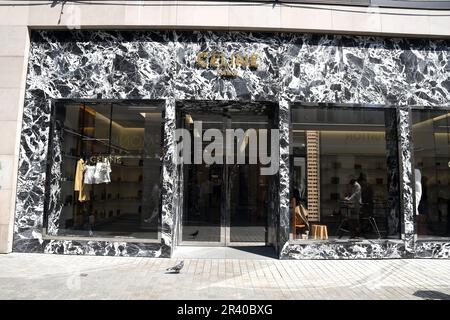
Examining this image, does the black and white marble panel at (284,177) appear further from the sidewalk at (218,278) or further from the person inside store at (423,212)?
the person inside store at (423,212)

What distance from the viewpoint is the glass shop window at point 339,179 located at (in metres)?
8.16

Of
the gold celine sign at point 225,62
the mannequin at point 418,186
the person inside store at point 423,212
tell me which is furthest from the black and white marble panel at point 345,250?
the gold celine sign at point 225,62

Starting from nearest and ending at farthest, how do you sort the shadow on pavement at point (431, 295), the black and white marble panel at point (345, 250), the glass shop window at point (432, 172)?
the shadow on pavement at point (431, 295)
the black and white marble panel at point (345, 250)
the glass shop window at point (432, 172)

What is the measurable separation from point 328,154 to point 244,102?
2574mm

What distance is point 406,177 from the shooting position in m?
8.00

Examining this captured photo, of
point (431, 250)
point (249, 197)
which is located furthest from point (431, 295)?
point (249, 197)

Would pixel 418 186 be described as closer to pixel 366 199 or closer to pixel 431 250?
pixel 366 199

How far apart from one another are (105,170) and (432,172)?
7.95 m

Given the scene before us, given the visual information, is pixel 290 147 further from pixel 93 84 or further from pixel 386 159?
pixel 93 84

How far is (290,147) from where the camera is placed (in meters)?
8.07

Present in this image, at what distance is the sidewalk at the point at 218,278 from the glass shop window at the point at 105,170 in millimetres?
1019
